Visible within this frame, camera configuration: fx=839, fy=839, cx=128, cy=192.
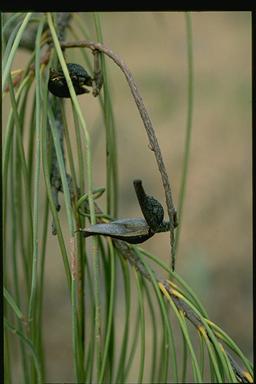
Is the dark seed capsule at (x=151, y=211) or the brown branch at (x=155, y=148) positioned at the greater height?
the brown branch at (x=155, y=148)

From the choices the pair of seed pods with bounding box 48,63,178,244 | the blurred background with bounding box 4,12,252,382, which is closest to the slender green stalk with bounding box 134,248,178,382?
the pair of seed pods with bounding box 48,63,178,244

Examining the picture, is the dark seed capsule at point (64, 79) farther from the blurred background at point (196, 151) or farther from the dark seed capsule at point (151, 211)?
the blurred background at point (196, 151)

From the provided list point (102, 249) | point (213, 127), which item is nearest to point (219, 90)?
point (213, 127)

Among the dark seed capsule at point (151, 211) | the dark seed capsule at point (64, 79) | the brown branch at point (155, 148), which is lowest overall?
the dark seed capsule at point (151, 211)

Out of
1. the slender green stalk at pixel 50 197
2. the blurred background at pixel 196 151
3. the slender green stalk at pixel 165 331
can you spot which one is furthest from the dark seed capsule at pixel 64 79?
the blurred background at pixel 196 151

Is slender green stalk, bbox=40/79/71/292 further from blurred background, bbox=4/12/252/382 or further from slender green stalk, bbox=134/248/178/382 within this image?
blurred background, bbox=4/12/252/382

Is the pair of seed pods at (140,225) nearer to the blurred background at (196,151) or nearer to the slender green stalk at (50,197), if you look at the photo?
the slender green stalk at (50,197)

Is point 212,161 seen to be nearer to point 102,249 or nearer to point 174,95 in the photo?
point 174,95

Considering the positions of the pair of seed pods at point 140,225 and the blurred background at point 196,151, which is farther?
the blurred background at point 196,151
